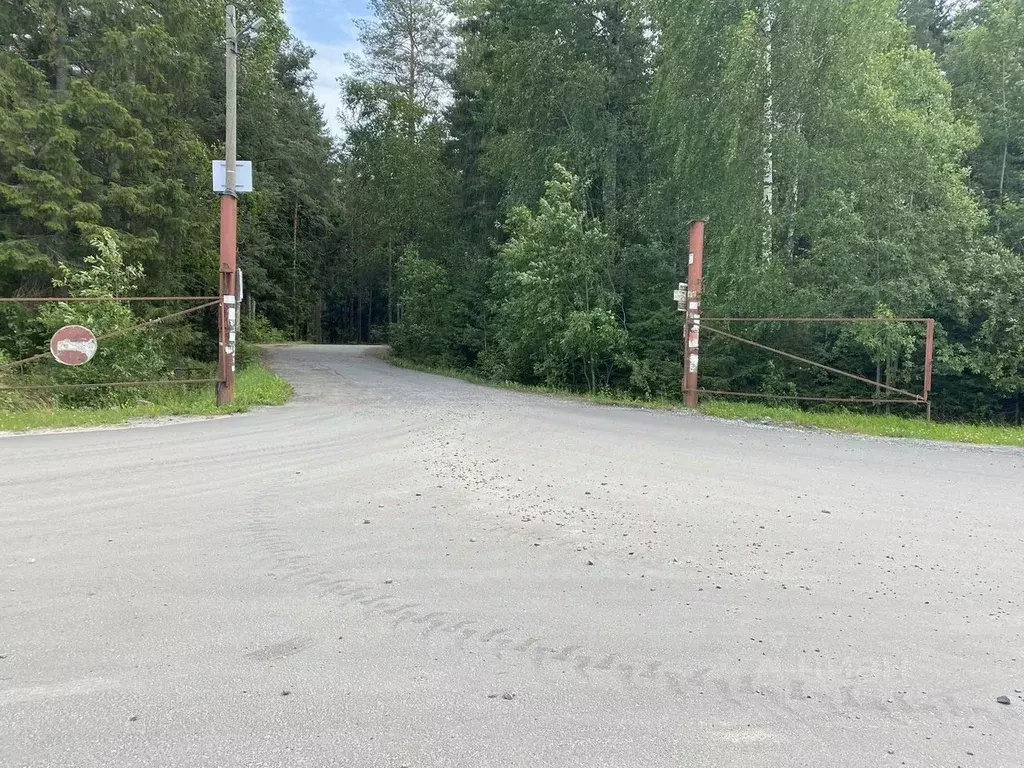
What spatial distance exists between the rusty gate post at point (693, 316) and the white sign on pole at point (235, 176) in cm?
869

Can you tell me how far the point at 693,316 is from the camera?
579 inches

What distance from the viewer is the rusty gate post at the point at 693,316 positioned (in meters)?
14.7

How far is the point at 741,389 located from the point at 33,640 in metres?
16.7

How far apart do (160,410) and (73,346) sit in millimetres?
1776

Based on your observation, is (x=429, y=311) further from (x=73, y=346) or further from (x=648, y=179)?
(x=73, y=346)

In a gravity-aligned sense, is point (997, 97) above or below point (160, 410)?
above

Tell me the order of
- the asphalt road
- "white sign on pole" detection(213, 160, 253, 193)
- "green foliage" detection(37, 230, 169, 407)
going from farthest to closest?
"green foliage" detection(37, 230, 169, 407) → "white sign on pole" detection(213, 160, 253, 193) → the asphalt road

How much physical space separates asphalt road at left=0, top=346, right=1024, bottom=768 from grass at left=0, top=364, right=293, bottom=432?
113 inches

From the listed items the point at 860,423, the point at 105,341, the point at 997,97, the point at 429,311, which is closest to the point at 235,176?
the point at 105,341

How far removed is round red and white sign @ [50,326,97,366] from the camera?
1214 centimetres

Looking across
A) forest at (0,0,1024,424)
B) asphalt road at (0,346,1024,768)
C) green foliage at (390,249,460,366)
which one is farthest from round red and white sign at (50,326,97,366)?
green foliage at (390,249,460,366)

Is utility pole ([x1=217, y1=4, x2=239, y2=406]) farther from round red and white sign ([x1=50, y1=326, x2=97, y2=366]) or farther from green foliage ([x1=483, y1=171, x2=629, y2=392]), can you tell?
green foliage ([x1=483, y1=171, x2=629, y2=392])

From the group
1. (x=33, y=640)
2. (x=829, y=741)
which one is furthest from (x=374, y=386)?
(x=829, y=741)

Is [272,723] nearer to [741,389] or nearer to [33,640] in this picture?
[33,640]
